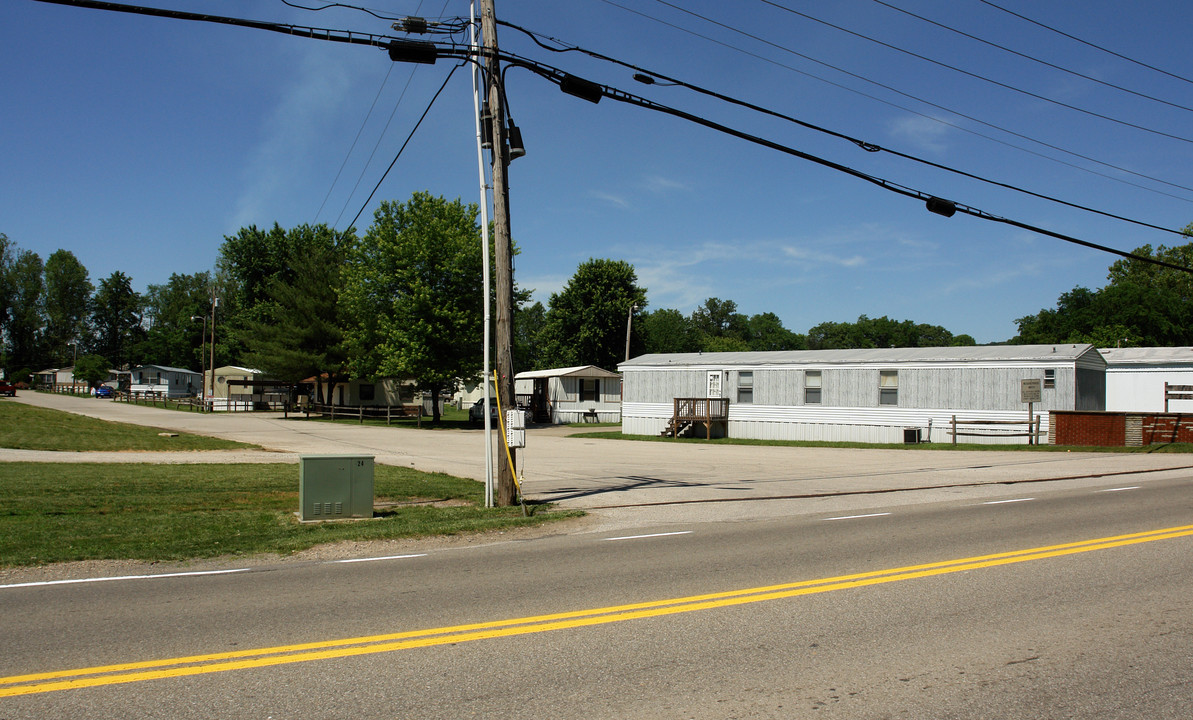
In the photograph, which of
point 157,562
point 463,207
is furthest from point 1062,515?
point 463,207

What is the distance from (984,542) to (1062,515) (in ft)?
10.2

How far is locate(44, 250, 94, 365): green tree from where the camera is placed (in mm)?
103625

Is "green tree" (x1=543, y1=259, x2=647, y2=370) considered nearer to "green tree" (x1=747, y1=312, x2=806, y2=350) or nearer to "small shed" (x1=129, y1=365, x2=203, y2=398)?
"small shed" (x1=129, y1=365, x2=203, y2=398)

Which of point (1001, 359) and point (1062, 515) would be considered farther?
point (1001, 359)

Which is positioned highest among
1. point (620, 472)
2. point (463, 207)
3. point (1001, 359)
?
point (463, 207)

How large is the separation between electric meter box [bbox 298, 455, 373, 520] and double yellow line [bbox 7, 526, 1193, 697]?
6.03 metres

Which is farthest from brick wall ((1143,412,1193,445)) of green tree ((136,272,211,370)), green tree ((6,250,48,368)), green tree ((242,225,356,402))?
green tree ((6,250,48,368))

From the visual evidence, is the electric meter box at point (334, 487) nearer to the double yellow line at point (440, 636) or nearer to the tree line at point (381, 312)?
the double yellow line at point (440, 636)

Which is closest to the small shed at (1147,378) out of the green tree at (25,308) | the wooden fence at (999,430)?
the wooden fence at (999,430)

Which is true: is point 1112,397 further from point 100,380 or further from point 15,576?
point 100,380

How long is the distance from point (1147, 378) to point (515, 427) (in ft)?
107

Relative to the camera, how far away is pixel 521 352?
93188 millimetres

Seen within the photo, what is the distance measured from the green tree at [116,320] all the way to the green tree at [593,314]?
84.2 m

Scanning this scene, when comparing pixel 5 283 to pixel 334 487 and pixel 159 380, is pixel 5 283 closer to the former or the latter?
pixel 159 380
